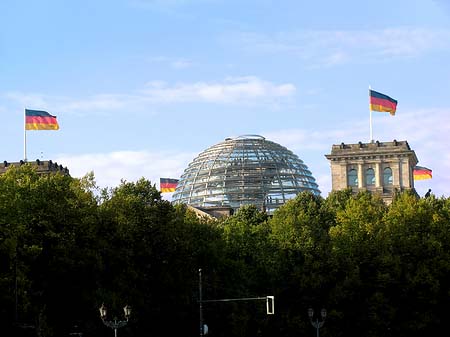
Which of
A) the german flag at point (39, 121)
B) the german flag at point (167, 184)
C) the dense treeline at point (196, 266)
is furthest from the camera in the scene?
the german flag at point (167, 184)

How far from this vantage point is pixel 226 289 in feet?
293

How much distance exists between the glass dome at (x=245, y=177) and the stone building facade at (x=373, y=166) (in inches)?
235

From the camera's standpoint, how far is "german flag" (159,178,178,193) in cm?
19023

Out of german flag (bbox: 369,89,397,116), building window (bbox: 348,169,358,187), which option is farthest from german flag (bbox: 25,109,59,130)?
building window (bbox: 348,169,358,187)

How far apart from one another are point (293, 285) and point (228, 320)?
8346 mm

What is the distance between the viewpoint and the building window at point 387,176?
166 metres

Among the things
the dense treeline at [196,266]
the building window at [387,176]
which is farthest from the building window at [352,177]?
the dense treeline at [196,266]

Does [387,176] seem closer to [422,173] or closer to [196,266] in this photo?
[422,173]

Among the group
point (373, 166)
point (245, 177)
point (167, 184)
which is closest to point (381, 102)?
point (373, 166)

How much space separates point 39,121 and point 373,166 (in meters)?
58.9

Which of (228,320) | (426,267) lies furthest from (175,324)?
(426,267)

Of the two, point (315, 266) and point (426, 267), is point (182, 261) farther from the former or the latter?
point (426, 267)

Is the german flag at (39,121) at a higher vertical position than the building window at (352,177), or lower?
higher

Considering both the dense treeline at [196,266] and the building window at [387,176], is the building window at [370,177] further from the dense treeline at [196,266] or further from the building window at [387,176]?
the dense treeline at [196,266]
